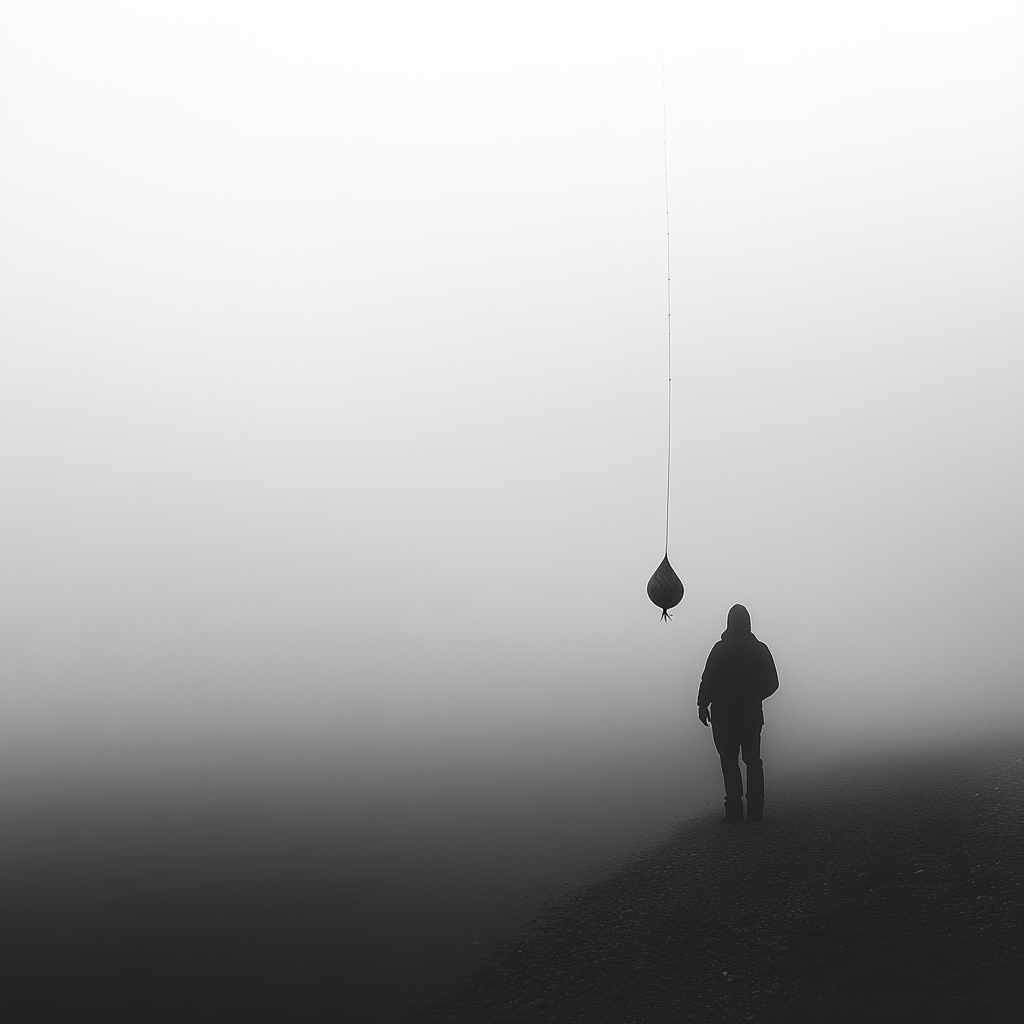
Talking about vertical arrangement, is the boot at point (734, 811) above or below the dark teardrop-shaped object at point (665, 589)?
below

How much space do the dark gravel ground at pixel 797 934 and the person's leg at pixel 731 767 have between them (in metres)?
0.95

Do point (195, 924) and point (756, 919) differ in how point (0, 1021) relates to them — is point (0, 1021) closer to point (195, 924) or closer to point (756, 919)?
point (195, 924)

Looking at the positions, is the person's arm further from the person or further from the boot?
the boot

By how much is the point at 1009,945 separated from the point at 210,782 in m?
31.0

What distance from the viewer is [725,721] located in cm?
903

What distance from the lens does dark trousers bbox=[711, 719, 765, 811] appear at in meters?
8.91

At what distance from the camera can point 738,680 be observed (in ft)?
29.7

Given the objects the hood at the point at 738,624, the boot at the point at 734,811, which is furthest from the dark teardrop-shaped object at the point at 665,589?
the boot at the point at 734,811

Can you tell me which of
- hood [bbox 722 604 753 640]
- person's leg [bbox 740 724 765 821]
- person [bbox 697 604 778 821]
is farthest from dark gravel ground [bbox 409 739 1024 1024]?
hood [bbox 722 604 753 640]

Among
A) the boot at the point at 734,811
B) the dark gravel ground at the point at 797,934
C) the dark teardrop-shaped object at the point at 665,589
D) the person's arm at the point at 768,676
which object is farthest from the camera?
the dark teardrop-shaped object at the point at 665,589

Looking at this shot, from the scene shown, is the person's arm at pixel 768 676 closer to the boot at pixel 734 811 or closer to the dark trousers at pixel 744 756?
the dark trousers at pixel 744 756

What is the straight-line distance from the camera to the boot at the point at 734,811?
9.09 m

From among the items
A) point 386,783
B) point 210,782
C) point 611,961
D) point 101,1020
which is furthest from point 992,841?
point 210,782

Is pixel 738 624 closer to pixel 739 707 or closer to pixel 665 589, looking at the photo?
pixel 739 707
